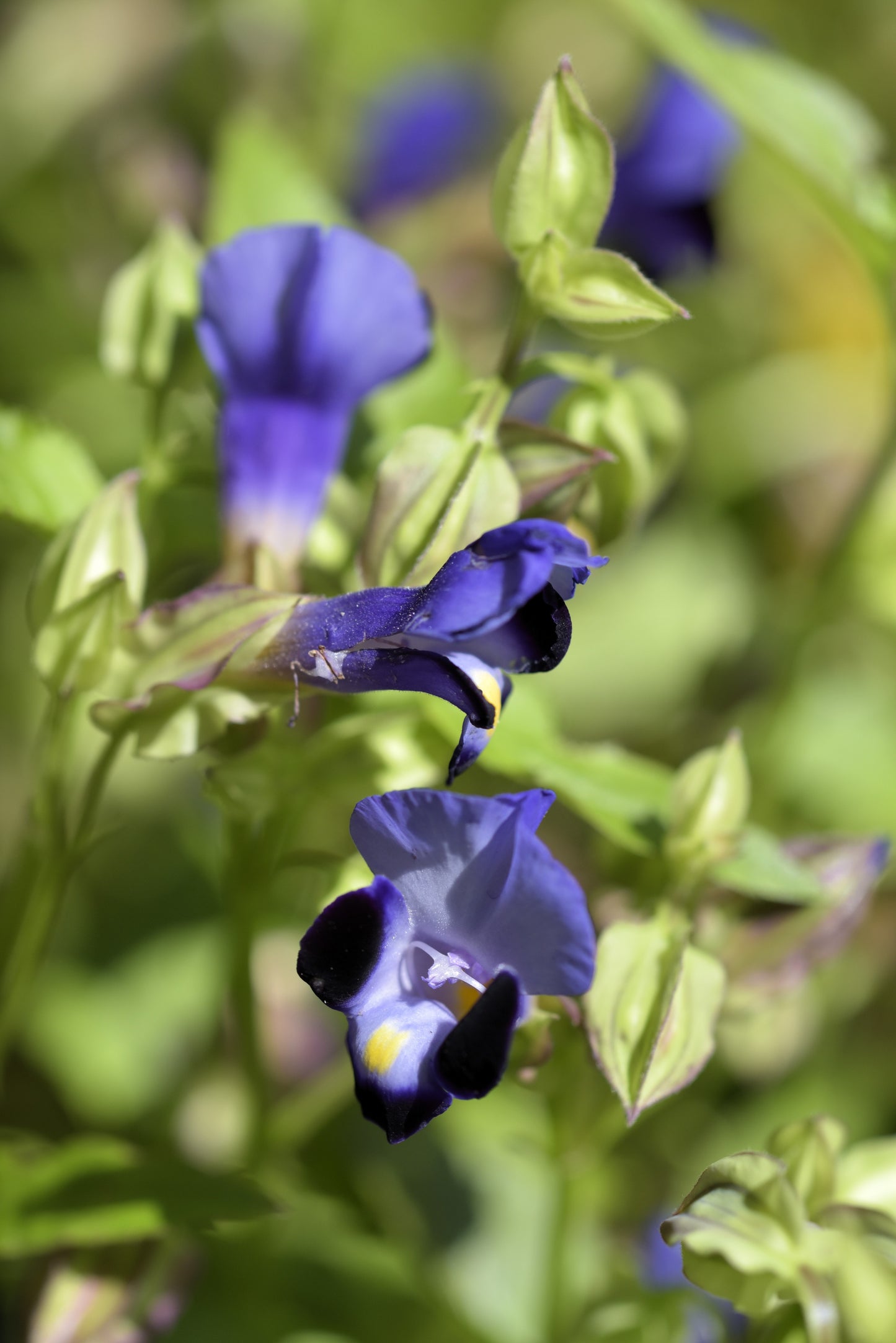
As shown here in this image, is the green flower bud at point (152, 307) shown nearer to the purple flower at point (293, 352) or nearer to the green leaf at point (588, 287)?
the purple flower at point (293, 352)

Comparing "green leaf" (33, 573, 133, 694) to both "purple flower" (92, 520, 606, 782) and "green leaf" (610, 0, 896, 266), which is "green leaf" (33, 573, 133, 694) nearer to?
"purple flower" (92, 520, 606, 782)

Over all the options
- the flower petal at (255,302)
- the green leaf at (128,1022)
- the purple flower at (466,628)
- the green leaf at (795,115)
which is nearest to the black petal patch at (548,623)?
the purple flower at (466,628)

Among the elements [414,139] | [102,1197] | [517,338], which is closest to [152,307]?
A: [517,338]

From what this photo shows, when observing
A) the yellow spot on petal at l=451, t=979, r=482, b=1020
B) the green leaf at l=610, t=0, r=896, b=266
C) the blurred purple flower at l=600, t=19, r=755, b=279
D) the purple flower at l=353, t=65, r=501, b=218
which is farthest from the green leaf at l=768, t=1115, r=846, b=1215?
the purple flower at l=353, t=65, r=501, b=218

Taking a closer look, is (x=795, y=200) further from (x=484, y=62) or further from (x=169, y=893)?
(x=169, y=893)

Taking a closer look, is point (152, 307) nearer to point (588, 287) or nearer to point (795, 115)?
point (588, 287)

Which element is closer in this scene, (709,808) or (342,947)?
(342,947)
